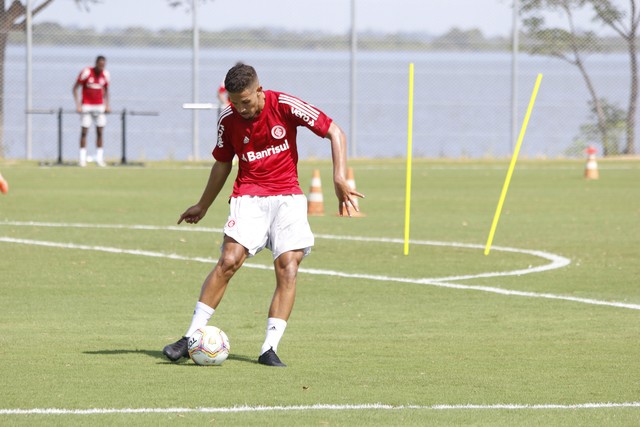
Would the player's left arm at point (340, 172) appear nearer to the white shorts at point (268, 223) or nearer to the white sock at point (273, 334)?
A: the white shorts at point (268, 223)

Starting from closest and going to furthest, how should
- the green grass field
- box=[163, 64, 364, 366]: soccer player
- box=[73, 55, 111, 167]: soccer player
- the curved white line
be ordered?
1. the green grass field
2. box=[163, 64, 364, 366]: soccer player
3. the curved white line
4. box=[73, 55, 111, 167]: soccer player

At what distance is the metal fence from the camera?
39531 mm

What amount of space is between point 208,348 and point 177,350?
267 mm

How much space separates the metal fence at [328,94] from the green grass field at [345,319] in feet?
44.2

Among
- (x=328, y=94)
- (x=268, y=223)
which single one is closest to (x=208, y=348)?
(x=268, y=223)

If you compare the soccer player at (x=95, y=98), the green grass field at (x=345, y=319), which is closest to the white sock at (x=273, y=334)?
the green grass field at (x=345, y=319)

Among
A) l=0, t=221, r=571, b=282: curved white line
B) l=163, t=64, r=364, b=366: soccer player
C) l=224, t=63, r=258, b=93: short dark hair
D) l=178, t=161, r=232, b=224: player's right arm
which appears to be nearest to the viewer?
l=224, t=63, r=258, b=93: short dark hair

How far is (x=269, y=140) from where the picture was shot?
967 cm

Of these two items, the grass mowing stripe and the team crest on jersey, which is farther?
the grass mowing stripe

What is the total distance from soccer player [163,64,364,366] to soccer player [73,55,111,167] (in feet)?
70.7

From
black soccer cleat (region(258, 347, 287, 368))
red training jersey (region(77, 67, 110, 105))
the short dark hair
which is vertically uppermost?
red training jersey (region(77, 67, 110, 105))

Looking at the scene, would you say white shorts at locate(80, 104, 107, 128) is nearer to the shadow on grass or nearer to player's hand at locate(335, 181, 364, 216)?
the shadow on grass

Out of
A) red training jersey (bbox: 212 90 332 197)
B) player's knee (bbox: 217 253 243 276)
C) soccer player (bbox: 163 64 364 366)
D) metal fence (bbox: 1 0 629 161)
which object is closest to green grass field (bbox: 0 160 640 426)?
soccer player (bbox: 163 64 364 366)

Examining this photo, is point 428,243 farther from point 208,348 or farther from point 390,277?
point 208,348
